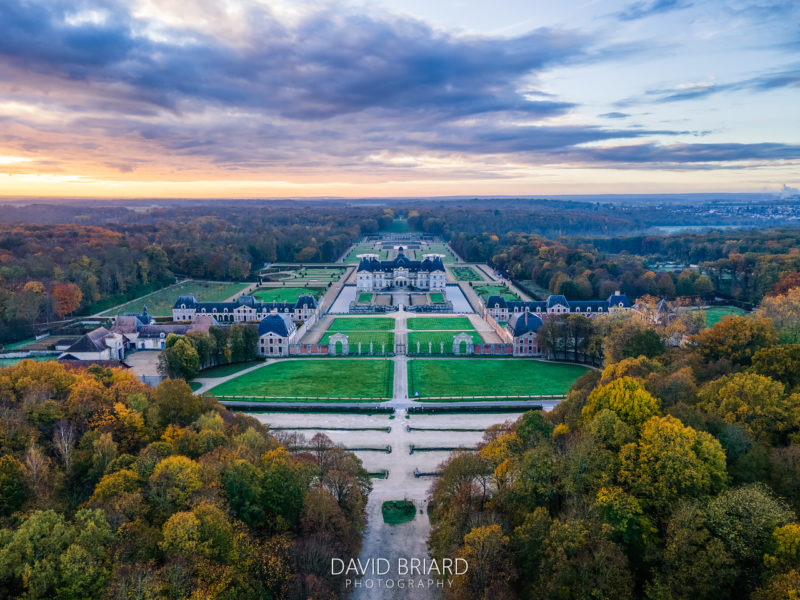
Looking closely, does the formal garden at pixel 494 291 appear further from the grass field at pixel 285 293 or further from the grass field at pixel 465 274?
the grass field at pixel 285 293

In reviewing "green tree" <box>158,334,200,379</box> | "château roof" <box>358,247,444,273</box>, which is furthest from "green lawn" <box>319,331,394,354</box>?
"château roof" <box>358,247,444,273</box>

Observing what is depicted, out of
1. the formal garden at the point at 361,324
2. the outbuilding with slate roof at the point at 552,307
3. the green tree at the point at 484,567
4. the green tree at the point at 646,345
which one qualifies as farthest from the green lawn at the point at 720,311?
the green tree at the point at 484,567

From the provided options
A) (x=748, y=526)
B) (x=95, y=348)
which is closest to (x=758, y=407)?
(x=748, y=526)

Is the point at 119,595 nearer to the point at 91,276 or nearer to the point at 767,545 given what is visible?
the point at 767,545

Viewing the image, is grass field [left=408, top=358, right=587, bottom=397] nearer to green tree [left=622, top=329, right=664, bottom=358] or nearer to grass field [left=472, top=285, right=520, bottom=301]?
green tree [left=622, top=329, right=664, bottom=358]

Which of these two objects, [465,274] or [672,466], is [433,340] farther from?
[465,274]
